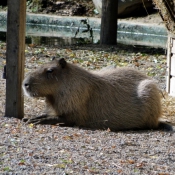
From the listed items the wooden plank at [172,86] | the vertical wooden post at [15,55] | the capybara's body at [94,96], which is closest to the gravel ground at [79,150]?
the vertical wooden post at [15,55]

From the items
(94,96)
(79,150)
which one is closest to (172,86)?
(94,96)

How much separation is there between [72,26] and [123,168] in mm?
16474

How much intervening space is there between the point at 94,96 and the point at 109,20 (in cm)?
773

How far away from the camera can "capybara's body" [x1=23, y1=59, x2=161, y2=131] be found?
671 centimetres

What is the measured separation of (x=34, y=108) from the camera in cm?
759

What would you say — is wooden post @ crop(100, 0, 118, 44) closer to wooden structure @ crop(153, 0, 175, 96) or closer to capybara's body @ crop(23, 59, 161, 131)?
wooden structure @ crop(153, 0, 175, 96)

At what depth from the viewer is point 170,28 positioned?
8.90 metres

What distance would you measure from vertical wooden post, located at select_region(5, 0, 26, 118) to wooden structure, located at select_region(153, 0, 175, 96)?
112 inches

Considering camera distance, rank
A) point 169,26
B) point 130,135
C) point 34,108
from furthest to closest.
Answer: point 169,26 → point 34,108 → point 130,135

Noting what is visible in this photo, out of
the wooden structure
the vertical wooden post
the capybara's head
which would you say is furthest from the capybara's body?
the wooden structure

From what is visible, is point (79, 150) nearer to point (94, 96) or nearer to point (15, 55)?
point (94, 96)

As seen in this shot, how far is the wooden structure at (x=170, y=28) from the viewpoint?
28.4 ft

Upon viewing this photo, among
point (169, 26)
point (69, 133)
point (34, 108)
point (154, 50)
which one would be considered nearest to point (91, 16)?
point (154, 50)

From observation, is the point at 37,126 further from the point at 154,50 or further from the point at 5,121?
the point at 154,50
